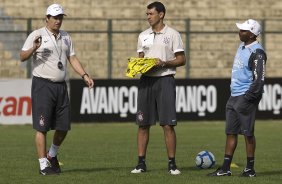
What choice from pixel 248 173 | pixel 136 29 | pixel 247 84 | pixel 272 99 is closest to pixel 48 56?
pixel 247 84

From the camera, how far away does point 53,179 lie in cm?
1309

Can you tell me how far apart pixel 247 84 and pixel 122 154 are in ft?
15.3

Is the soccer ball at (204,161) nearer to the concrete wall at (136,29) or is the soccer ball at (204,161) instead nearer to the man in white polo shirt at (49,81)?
the man in white polo shirt at (49,81)

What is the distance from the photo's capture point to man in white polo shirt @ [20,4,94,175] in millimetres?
13609

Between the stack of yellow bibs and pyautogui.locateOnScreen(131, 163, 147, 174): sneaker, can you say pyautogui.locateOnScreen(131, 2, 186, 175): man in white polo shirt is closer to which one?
pyautogui.locateOnScreen(131, 163, 147, 174): sneaker

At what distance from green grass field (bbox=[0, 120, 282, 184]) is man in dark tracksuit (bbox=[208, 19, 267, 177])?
67cm

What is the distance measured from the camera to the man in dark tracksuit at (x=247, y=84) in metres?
13.0

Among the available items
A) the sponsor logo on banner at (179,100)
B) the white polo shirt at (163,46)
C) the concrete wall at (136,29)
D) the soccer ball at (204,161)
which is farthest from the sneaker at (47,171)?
the concrete wall at (136,29)

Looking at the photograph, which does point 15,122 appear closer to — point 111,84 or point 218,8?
point 111,84

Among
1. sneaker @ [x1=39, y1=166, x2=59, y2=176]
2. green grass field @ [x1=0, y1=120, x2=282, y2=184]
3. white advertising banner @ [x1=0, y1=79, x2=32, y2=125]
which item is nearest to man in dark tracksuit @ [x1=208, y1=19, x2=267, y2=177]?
green grass field @ [x1=0, y1=120, x2=282, y2=184]

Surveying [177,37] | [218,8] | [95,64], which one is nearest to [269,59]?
[218,8]

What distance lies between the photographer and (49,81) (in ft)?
45.1

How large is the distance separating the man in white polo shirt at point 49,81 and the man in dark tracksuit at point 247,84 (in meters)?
1.99

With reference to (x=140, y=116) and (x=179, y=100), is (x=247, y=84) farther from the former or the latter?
(x=179, y=100)
